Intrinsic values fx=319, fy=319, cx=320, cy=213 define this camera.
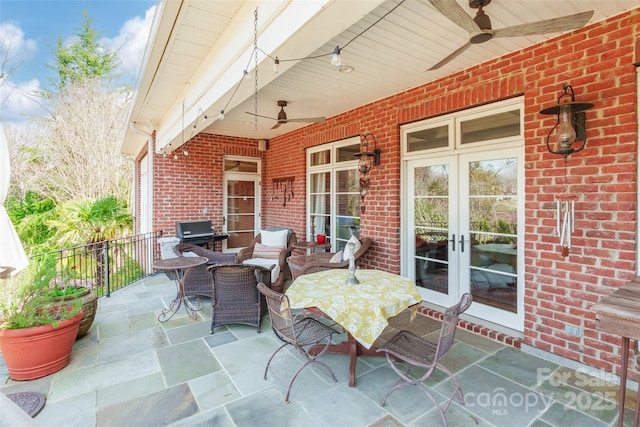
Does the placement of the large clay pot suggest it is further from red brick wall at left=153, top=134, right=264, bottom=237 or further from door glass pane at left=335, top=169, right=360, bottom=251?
door glass pane at left=335, top=169, right=360, bottom=251

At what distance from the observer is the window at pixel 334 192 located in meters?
5.28

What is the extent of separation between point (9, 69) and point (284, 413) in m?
10.3

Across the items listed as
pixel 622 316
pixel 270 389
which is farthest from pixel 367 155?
pixel 622 316

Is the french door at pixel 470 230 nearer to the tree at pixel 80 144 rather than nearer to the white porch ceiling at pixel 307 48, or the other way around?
the white porch ceiling at pixel 307 48

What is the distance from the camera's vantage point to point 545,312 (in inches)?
112

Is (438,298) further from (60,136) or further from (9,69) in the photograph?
(60,136)

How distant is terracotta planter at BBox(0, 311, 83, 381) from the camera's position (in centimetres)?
249

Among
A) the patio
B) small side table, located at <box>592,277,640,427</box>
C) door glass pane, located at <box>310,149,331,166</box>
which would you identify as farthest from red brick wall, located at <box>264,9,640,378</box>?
door glass pane, located at <box>310,149,331,166</box>

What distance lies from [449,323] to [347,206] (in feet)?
11.5

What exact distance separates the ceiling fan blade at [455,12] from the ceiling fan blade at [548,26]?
163 millimetres

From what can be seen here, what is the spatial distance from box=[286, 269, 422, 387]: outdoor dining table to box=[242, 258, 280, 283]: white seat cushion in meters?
1.44

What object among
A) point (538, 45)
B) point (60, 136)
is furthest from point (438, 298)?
point (60, 136)

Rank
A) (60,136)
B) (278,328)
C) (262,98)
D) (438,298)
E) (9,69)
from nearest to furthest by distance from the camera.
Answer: (278,328) < (438,298) < (262,98) < (9,69) < (60,136)

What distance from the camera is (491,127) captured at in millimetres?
3410
